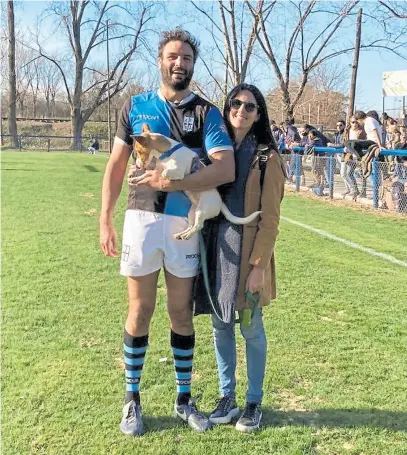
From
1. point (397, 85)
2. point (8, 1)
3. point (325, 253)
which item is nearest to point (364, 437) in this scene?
point (325, 253)

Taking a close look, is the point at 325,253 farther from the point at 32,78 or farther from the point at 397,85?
the point at 32,78

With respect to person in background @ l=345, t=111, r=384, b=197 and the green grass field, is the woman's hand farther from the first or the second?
person in background @ l=345, t=111, r=384, b=197

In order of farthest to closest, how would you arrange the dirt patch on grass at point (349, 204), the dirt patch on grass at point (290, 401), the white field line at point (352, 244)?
1. the dirt patch on grass at point (349, 204)
2. the white field line at point (352, 244)
3. the dirt patch on grass at point (290, 401)

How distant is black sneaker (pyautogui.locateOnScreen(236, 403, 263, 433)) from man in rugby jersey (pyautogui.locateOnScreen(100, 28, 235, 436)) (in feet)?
0.62

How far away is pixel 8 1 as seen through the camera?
36562 millimetres

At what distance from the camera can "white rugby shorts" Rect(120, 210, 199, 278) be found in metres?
2.67

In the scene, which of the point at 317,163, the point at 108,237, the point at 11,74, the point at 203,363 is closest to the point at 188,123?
the point at 108,237

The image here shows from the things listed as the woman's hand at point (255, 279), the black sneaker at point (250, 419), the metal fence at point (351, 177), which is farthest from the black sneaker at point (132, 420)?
the metal fence at point (351, 177)

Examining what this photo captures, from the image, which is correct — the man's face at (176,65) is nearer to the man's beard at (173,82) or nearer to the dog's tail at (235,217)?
the man's beard at (173,82)

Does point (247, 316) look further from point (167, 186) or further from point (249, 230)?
point (167, 186)

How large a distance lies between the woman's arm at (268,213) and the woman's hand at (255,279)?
3 cm

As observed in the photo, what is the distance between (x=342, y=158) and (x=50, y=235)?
7308mm

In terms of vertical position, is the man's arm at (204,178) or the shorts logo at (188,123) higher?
the shorts logo at (188,123)

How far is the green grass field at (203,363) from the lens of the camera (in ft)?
8.91
